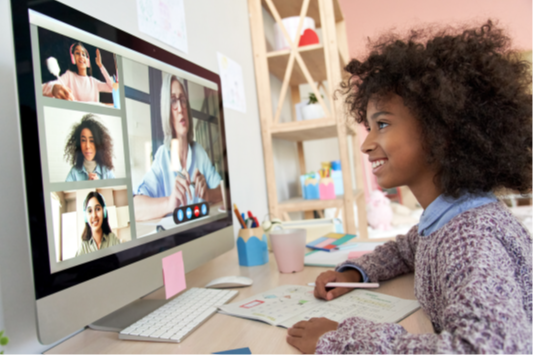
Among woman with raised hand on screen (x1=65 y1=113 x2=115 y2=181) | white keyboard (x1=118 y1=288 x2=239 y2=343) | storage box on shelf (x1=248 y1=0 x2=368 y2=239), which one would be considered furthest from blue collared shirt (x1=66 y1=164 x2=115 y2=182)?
storage box on shelf (x1=248 y1=0 x2=368 y2=239)

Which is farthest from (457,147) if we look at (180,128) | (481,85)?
(180,128)

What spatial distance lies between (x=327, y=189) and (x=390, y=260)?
956 millimetres

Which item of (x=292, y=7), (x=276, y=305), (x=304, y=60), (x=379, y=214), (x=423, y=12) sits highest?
(x=423, y=12)

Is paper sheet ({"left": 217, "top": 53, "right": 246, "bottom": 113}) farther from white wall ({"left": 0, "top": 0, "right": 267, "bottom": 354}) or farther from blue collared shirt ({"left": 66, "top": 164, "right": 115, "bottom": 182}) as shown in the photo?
blue collared shirt ({"left": 66, "top": 164, "right": 115, "bottom": 182})

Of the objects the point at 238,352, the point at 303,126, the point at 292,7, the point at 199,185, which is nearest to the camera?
the point at 238,352

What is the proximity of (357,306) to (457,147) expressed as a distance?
31 centimetres

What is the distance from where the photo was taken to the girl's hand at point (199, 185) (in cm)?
84

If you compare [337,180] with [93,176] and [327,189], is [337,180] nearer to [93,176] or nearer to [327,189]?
[327,189]

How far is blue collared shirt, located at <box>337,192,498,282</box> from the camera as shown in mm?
578

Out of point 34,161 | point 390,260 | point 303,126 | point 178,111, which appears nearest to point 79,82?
point 34,161

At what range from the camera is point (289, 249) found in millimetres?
912

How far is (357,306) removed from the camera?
0.66 metres

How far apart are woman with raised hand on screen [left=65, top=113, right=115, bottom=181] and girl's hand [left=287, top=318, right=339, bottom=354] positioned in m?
0.36

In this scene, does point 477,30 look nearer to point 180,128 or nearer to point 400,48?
point 400,48
